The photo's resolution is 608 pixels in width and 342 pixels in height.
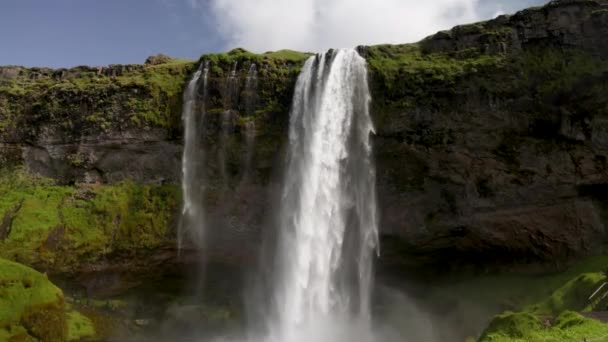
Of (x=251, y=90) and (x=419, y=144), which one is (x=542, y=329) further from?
(x=251, y=90)

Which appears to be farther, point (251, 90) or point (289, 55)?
point (289, 55)

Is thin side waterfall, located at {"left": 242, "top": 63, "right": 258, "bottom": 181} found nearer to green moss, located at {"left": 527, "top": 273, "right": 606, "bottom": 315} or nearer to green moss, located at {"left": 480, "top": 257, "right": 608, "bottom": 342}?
green moss, located at {"left": 480, "top": 257, "right": 608, "bottom": 342}

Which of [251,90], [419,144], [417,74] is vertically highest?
[417,74]

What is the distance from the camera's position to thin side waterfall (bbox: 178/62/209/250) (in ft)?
123

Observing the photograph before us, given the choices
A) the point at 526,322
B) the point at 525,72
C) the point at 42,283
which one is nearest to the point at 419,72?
the point at 525,72

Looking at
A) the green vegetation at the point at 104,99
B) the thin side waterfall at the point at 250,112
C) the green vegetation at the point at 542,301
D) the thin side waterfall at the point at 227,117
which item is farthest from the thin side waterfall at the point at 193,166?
the green vegetation at the point at 542,301

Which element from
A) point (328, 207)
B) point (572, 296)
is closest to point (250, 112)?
point (328, 207)

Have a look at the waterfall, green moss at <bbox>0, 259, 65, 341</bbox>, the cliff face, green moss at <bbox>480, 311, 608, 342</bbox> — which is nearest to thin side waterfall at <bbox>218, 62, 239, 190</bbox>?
the cliff face

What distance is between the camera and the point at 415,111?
34.9 metres

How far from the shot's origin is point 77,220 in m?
38.1

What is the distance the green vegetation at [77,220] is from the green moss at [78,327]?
15.4 feet

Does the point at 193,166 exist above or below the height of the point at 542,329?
above

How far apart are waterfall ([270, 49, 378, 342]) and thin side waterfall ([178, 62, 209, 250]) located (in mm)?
6356

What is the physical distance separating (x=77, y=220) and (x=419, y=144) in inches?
958
